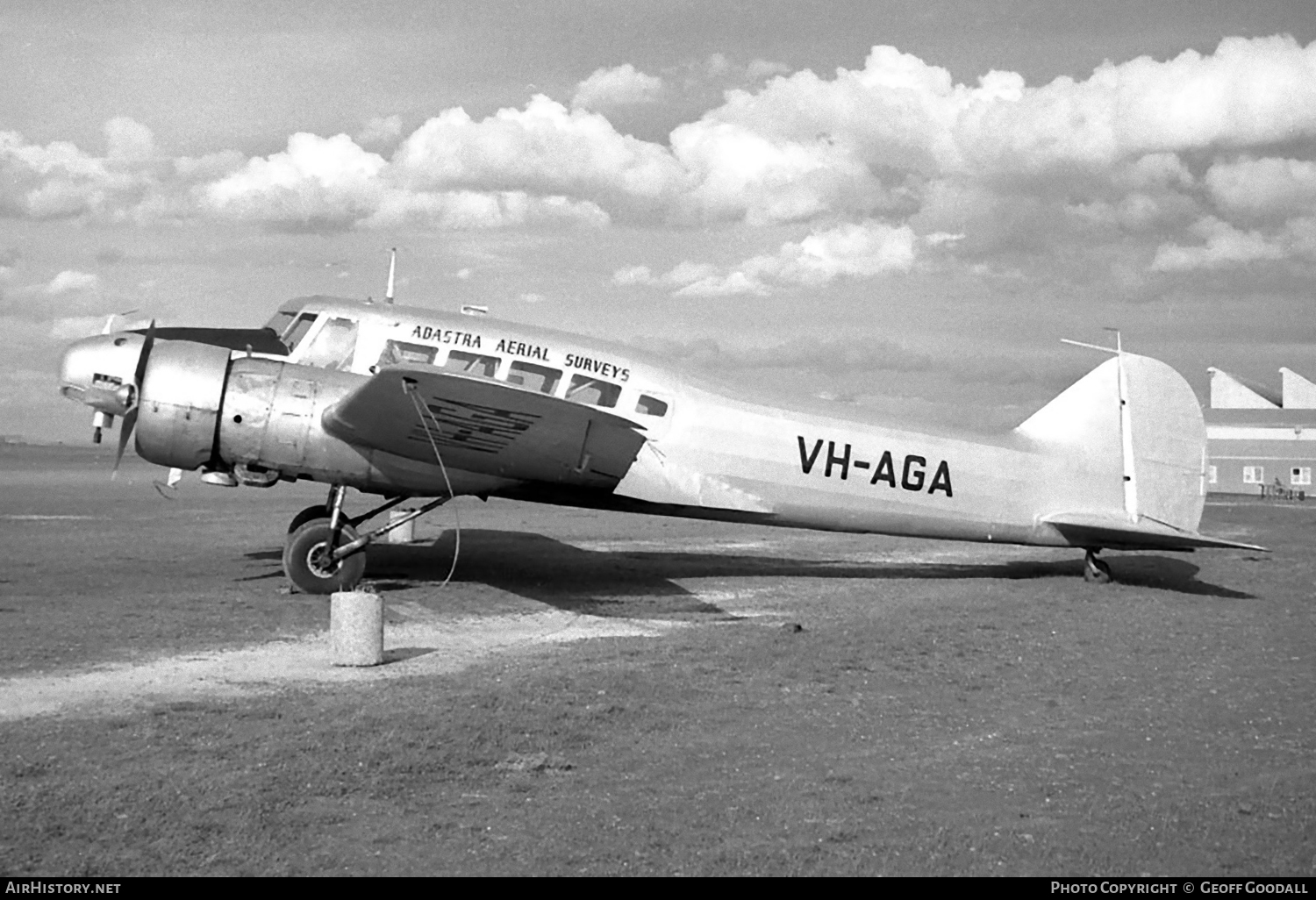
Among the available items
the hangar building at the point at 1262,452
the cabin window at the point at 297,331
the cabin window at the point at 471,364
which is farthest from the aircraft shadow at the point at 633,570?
the hangar building at the point at 1262,452

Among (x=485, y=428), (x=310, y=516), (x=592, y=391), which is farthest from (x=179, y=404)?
(x=592, y=391)

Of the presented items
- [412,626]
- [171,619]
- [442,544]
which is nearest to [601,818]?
[412,626]

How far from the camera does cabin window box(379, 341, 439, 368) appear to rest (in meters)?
13.4

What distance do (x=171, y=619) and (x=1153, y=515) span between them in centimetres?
1198

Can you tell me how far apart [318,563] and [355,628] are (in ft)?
13.0

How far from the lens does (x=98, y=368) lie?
40.8ft

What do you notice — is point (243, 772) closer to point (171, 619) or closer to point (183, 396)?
point (171, 619)

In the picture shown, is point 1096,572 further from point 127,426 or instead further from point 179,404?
point 127,426

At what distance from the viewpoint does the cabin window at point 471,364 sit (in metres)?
13.4

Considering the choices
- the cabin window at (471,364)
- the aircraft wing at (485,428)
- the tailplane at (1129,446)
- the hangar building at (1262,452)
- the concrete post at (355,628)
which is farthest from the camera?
the hangar building at (1262,452)

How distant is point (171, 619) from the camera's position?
439 inches

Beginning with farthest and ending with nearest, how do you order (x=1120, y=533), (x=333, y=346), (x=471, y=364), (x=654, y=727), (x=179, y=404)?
(x=1120, y=533) < (x=333, y=346) < (x=471, y=364) < (x=179, y=404) < (x=654, y=727)

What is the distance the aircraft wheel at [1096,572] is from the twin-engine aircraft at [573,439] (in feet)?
0.20

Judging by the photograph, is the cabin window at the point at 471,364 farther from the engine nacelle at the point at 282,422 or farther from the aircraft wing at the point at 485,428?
the engine nacelle at the point at 282,422
